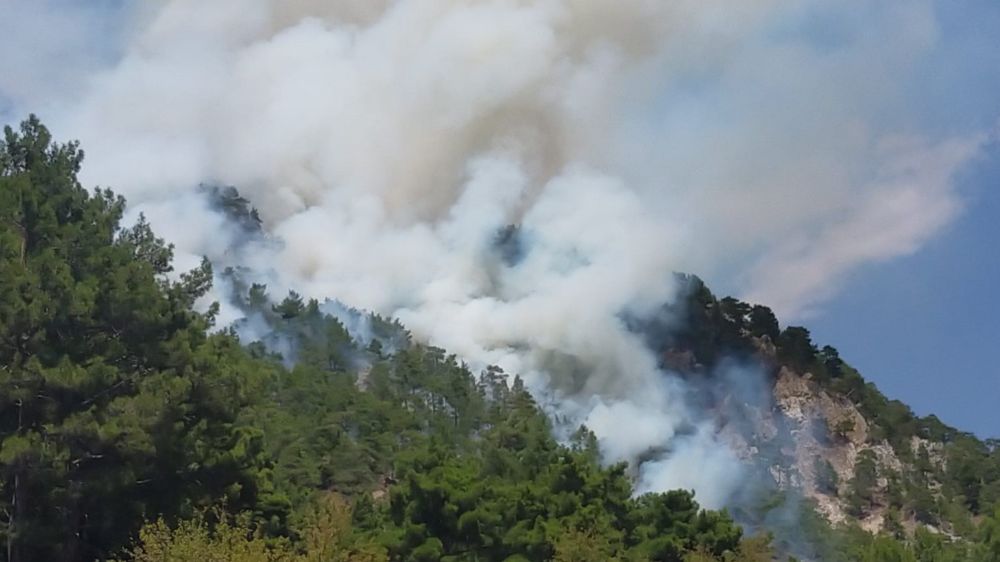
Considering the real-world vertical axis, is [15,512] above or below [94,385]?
below

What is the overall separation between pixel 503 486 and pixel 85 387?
17.1m

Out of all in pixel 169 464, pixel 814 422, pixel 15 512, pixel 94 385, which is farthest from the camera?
pixel 814 422

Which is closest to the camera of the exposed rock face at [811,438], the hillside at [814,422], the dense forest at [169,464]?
the dense forest at [169,464]

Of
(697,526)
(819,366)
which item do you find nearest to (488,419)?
(819,366)

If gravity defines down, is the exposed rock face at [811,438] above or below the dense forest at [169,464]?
above

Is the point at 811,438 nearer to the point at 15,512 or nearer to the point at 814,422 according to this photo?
the point at 814,422

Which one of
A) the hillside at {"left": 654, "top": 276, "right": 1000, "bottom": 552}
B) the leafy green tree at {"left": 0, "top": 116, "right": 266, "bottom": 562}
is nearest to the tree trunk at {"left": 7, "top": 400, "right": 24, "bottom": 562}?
the leafy green tree at {"left": 0, "top": 116, "right": 266, "bottom": 562}

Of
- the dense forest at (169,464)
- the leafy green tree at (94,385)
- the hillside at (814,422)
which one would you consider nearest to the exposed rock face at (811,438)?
the hillside at (814,422)

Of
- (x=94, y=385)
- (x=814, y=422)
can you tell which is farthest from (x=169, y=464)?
A: (x=814, y=422)

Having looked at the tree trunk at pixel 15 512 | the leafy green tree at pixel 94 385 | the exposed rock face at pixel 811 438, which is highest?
the exposed rock face at pixel 811 438

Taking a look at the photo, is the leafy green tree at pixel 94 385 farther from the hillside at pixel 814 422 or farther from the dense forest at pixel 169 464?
the hillside at pixel 814 422

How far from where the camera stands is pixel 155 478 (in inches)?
1305

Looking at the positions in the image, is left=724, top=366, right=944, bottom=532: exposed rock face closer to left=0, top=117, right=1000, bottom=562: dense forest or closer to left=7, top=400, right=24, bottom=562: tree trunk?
left=0, top=117, right=1000, bottom=562: dense forest

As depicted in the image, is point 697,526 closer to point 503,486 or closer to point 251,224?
point 503,486
